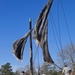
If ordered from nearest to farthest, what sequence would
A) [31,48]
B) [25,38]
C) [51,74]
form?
[31,48]
[25,38]
[51,74]

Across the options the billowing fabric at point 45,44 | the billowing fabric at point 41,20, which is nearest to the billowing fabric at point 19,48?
the billowing fabric at point 41,20

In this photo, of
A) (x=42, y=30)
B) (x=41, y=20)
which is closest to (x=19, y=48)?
(x=42, y=30)

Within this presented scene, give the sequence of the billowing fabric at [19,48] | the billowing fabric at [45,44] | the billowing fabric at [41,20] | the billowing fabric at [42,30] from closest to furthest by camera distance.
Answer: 1. the billowing fabric at [45,44]
2. the billowing fabric at [42,30]
3. the billowing fabric at [41,20]
4. the billowing fabric at [19,48]

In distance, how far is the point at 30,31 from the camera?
21312 mm

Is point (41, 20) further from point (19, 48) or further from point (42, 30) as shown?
point (19, 48)

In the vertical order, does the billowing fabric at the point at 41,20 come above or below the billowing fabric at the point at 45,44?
above

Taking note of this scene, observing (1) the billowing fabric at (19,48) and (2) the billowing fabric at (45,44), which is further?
(1) the billowing fabric at (19,48)

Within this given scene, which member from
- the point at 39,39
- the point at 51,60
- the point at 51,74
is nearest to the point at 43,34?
the point at 39,39

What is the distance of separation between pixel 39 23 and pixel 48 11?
1.02 m

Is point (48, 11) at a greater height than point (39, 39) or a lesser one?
greater

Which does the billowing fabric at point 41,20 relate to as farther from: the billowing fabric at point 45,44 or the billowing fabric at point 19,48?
the billowing fabric at point 19,48

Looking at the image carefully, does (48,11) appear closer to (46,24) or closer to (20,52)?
(46,24)

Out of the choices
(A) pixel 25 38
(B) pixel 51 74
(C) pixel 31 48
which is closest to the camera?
A: (C) pixel 31 48

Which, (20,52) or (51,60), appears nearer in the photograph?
→ (51,60)
